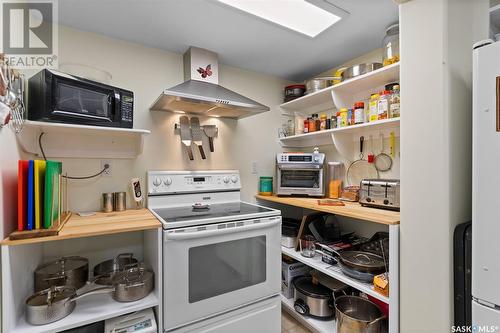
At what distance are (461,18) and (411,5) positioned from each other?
0.75 ft

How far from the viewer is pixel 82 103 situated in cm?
133

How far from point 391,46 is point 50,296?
2.35 meters

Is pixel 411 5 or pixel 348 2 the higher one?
pixel 348 2

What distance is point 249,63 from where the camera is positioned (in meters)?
2.12

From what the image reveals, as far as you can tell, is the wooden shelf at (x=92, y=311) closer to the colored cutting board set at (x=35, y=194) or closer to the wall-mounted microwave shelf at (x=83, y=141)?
the colored cutting board set at (x=35, y=194)

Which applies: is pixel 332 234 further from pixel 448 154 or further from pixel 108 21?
pixel 108 21

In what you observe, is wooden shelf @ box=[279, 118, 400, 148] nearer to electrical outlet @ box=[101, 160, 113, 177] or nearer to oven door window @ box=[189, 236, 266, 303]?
Answer: oven door window @ box=[189, 236, 266, 303]

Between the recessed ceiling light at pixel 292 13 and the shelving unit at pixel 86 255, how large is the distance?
1.35 m

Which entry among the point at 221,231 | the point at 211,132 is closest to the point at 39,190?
the point at 221,231

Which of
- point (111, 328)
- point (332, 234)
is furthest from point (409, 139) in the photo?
point (111, 328)

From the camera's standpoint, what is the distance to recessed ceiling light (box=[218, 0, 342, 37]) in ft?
4.39

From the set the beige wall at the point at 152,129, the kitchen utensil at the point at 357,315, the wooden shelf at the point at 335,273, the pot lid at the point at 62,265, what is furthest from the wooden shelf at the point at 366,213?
the pot lid at the point at 62,265

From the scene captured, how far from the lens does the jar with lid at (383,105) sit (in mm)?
1516

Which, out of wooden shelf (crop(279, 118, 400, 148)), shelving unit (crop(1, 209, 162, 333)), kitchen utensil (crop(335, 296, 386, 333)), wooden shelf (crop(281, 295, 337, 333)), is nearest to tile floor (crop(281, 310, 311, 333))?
wooden shelf (crop(281, 295, 337, 333))
